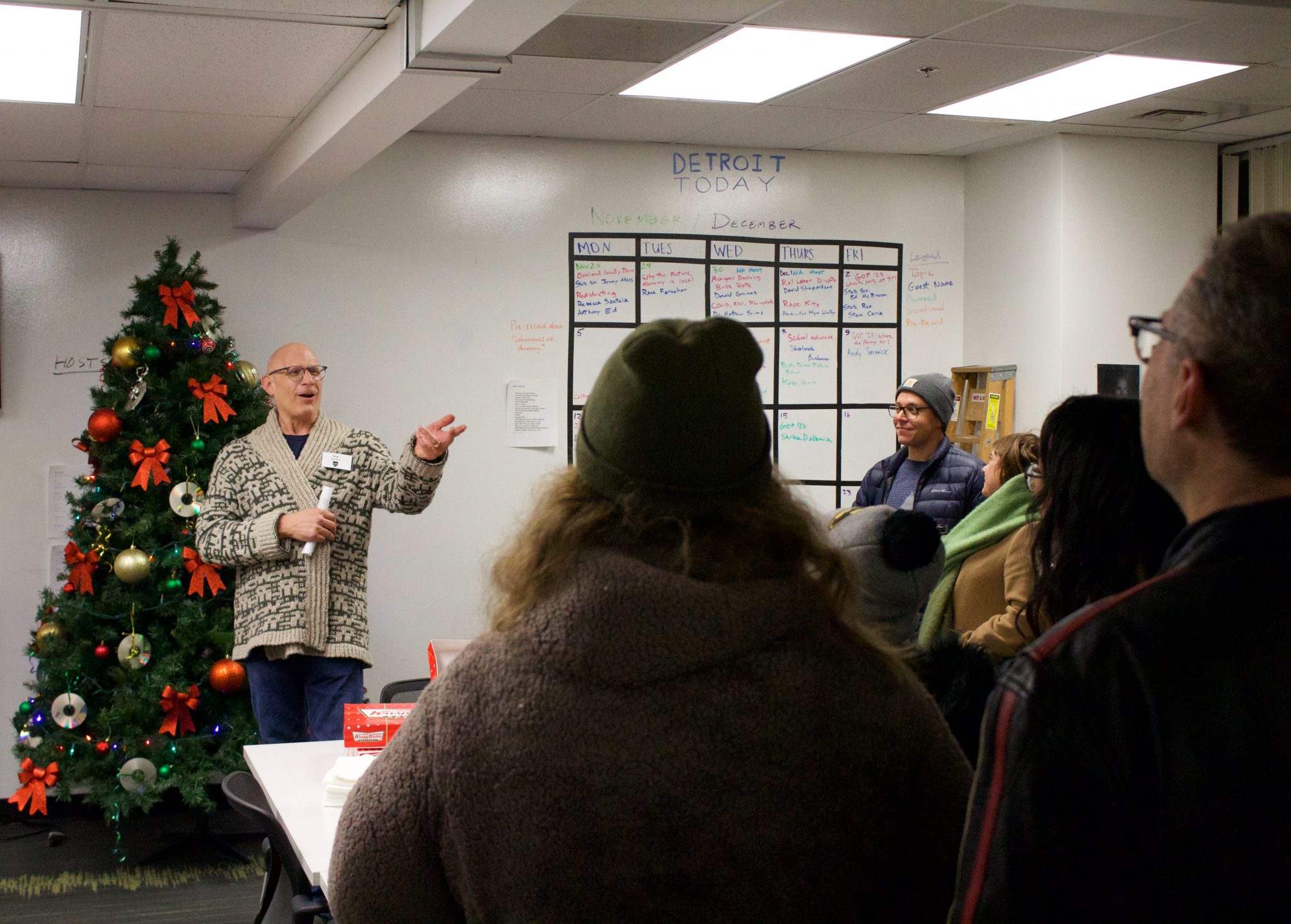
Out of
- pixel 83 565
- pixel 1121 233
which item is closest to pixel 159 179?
pixel 83 565

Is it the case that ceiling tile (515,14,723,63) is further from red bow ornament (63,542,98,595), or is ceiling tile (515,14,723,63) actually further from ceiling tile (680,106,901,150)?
red bow ornament (63,542,98,595)

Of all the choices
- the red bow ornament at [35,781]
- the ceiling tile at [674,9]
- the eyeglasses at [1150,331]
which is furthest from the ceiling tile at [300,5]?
the red bow ornament at [35,781]

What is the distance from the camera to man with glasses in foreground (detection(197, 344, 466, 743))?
143 inches

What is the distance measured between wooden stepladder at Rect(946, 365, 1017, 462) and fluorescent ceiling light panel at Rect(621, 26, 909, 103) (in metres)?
1.90

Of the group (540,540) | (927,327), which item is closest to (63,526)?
(927,327)

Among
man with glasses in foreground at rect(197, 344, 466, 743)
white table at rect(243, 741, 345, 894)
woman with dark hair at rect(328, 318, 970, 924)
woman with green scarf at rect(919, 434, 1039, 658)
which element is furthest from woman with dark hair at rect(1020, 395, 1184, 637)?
man with glasses in foreground at rect(197, 344, 466, 743)

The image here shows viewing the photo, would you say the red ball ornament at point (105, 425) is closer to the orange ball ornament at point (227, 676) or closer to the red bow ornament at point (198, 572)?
the red bow ornament at point (198, 572)

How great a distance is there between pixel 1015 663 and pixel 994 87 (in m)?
4.01

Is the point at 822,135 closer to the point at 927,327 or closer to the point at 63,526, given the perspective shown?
the point at 927,327

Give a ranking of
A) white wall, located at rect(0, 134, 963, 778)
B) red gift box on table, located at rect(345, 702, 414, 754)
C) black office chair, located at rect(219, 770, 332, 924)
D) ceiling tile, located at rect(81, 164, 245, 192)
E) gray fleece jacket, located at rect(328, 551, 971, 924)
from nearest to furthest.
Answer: gray fleece jacket, located at rect(328, 551, 971, 924) → black office chair, located at rect(219, 770, 332, 924) → red gift box on table, located at rect(345, 702, 414, 754) → ceiling tile, located at rect(81, 164, 245, 192) → white wall, located at rect(0, 134, 963, 778)

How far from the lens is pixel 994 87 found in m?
4.42

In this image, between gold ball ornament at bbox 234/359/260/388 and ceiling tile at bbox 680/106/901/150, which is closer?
gold ball ornament at bbox 234/359/260/388

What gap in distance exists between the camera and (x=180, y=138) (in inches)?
Answer: 157

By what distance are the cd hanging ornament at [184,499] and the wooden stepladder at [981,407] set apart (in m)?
3.29
